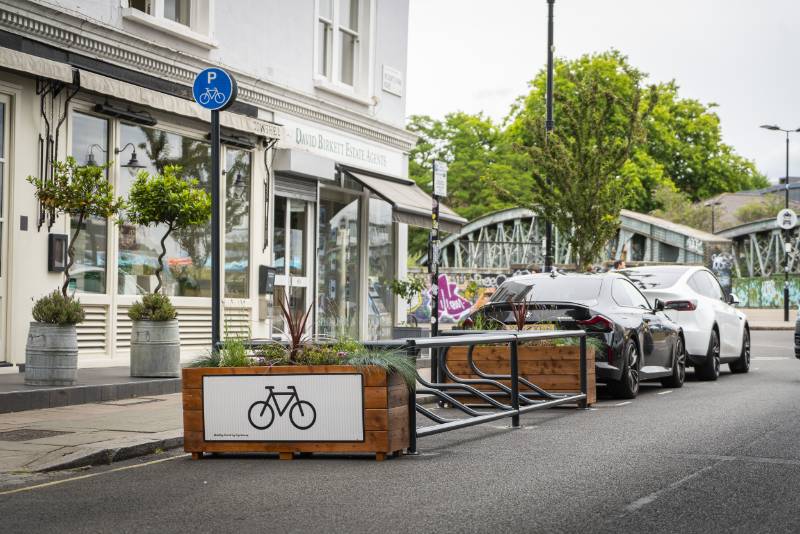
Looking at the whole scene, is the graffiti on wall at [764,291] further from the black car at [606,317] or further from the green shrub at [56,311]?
the green shrub at [56,311]

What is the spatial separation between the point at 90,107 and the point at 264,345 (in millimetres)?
7304

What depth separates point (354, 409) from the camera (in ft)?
26.9

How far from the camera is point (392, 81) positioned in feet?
75.7

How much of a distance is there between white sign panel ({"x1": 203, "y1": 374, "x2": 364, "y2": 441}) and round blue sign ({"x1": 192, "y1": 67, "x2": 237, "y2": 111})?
3.67 metres

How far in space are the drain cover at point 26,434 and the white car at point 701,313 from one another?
9046 millimetres

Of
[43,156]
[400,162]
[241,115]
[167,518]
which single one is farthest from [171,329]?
[400,162]

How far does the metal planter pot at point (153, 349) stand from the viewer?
13477 millimetres

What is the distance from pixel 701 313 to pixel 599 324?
421cm

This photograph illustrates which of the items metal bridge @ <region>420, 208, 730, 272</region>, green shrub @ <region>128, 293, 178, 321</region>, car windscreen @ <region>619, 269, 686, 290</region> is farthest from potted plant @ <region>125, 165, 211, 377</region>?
metal bridge @ <region>420, 208, 730, 272</region>

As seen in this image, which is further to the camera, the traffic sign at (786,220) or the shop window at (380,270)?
the traffic sign at (786,220)

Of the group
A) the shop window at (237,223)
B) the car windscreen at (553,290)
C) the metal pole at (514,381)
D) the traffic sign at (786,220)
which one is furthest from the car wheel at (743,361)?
the traffic sign at (786,220)

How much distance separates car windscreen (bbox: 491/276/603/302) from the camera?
13766mm

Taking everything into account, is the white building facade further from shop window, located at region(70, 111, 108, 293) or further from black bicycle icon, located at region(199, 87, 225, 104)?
black bicycle icon, located at region(199, 87, 225, 104)

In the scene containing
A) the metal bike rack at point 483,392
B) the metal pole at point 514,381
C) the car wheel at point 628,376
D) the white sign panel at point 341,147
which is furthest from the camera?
the white sign panel at point 341,147
